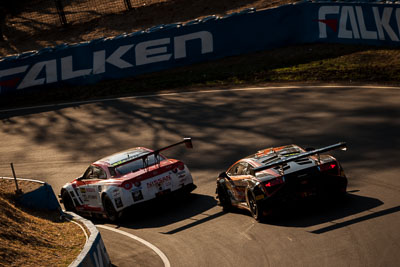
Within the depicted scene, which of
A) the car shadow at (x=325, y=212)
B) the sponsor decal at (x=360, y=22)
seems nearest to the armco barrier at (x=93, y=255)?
the car shadow at (x=325, y=212)

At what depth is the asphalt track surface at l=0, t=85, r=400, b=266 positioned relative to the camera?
10938 millimetres

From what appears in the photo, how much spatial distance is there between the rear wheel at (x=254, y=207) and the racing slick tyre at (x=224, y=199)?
107cm

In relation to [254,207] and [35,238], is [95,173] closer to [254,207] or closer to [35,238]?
[35,238]

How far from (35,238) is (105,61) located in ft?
61.1

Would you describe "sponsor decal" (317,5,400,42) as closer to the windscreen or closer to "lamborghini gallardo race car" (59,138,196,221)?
"lamborghini gallardo race car" (59,138,196,221)

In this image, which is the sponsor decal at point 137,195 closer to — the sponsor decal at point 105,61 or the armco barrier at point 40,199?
the armco barrier at point 40,199

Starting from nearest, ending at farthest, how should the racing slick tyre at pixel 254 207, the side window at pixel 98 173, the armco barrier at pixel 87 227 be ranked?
the armco barrier at pixel 87 227, the racing slick tyre at pixel 254 207, the side window at pixel 98 173

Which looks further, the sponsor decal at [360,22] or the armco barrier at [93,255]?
the sponsor decal at [360,22]

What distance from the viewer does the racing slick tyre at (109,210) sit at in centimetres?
1445

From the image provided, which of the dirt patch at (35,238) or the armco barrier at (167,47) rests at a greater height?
the armco barrier at (167,47)

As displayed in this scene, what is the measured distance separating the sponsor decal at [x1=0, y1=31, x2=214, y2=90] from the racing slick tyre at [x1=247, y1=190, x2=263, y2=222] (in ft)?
56.3

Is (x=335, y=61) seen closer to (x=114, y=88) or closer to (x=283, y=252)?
(x=114, y=88)

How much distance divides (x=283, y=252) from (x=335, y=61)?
1645cm

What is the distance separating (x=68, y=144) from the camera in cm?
2217
